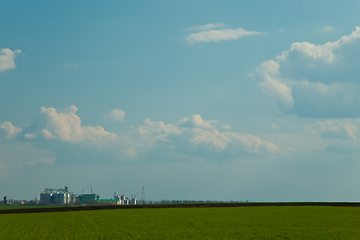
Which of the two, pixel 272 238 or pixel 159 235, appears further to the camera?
pixel 159 235

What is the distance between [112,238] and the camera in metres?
37.4

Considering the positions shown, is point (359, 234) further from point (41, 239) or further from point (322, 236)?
point (41, 239)

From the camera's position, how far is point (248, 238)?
121 feet

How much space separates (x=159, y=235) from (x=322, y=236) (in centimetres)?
1653

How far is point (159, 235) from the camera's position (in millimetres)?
40219

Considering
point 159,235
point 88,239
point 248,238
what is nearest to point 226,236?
point 248,238

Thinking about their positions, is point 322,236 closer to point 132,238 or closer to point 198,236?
point 198,236

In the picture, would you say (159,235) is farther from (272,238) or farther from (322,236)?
(322,236)

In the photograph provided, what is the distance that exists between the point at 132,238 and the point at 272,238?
1353 cm

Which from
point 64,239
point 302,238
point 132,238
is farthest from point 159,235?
point 302,238

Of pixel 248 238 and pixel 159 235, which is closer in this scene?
pixel 248 238

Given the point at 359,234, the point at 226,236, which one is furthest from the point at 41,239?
the point at 359,234

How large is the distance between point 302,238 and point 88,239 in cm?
2052

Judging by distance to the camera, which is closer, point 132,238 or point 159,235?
point 132,238
